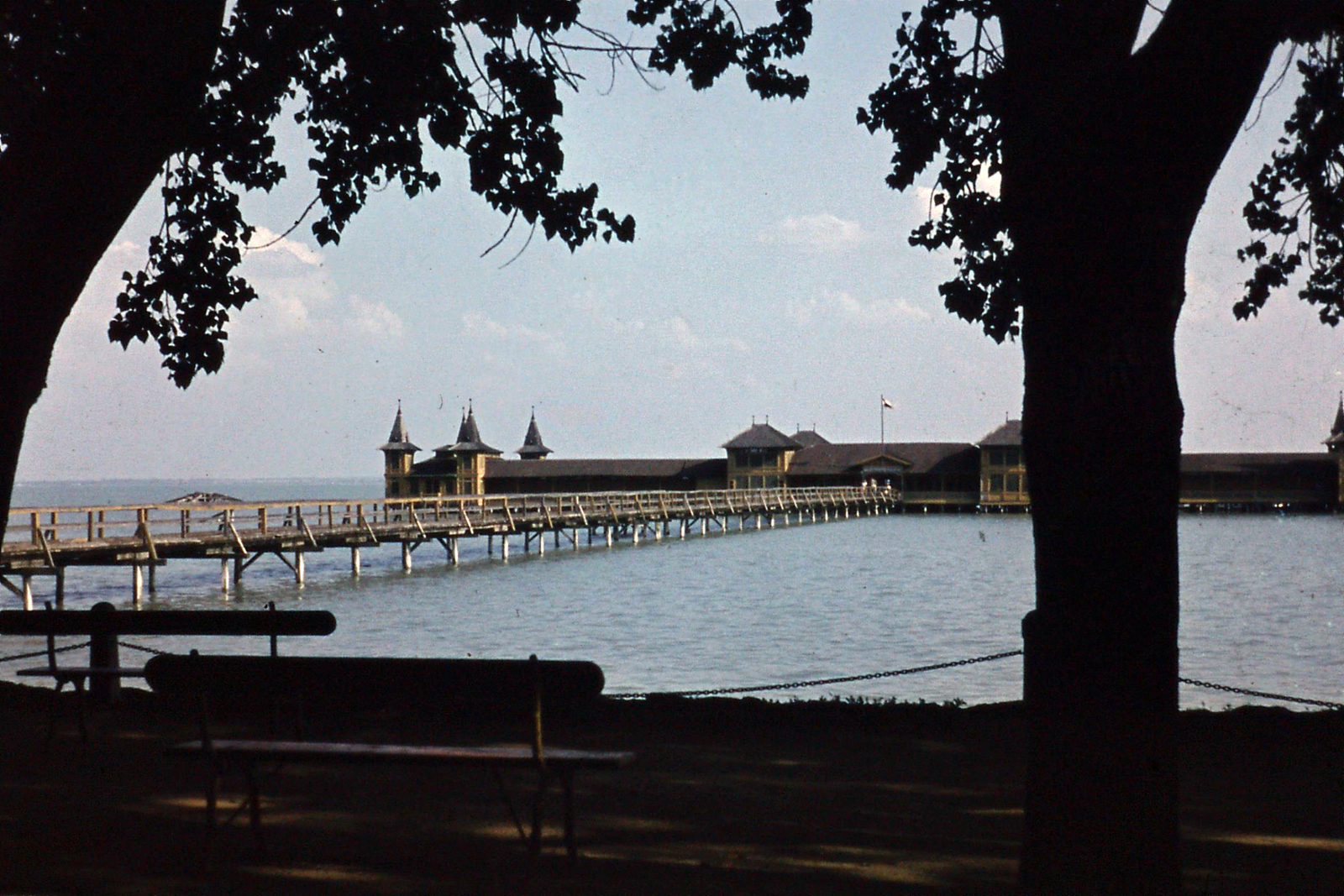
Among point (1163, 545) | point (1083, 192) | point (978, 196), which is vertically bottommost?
point (1163, 545)

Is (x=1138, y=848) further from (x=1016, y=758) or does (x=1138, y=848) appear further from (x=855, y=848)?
(x=1016, y=758)

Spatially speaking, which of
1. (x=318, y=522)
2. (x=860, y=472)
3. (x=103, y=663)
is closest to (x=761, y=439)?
(x=860, y=472)

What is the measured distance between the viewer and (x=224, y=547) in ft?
89.5

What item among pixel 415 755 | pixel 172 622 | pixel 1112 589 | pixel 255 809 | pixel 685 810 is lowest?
pixel 685 810

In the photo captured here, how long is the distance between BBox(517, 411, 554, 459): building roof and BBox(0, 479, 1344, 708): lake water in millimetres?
35783

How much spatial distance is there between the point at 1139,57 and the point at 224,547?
85.5ft

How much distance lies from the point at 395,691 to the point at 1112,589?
2.85 m

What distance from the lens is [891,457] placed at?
75.6 m

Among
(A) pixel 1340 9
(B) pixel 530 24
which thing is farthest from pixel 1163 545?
(B) pixel 530 24

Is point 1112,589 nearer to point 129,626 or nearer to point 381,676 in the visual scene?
point 381,676

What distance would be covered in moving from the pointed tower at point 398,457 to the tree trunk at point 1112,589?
75038 mm

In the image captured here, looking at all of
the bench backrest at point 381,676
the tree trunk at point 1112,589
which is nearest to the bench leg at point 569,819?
the bench backrest at point 381,676

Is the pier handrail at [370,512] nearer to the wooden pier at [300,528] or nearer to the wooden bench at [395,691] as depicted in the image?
the wooden pier at [300,528]

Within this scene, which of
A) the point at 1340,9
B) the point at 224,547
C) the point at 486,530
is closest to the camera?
the point at 1340,9
